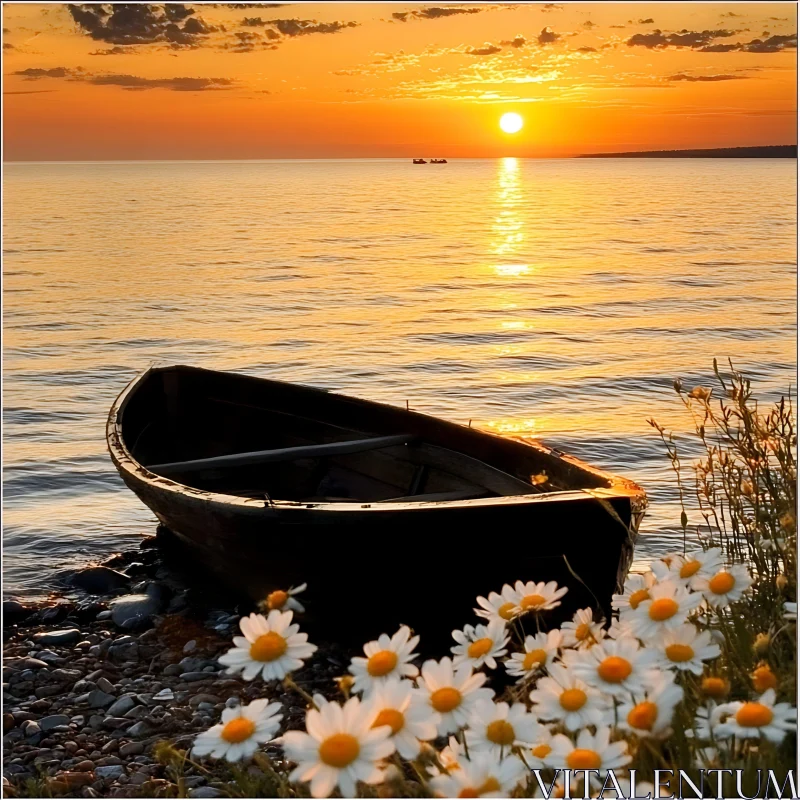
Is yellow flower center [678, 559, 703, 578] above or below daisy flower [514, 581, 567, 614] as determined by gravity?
above

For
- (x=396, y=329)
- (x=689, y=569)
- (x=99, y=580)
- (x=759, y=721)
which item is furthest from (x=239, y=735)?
(x=396, y=329)

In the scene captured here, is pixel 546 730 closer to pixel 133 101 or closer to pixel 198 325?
pixel 133 101

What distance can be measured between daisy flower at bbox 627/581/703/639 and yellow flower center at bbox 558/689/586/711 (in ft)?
0.74

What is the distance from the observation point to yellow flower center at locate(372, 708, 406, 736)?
183cm

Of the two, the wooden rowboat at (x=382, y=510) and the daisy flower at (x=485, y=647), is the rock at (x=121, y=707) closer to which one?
the wooden rowboat at (x=382, y=510)

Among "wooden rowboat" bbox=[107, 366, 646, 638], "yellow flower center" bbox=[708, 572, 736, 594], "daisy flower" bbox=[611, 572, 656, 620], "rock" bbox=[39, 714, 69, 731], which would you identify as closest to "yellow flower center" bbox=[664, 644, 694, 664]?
"daisy flower" bbox=[611, 572, 656, 620]

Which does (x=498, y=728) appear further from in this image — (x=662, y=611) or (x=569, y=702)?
(x=662, y=611)

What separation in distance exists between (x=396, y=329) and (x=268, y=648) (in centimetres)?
2348

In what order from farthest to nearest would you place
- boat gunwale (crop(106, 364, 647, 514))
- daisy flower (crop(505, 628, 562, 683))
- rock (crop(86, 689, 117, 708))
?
rock (crop(86, 689, 117, 708))
boat gunwale (crop(106, 364, 647, 514))
daisy flower (crop(505, 628, 562, 683))

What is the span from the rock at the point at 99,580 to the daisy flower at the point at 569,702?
809cm

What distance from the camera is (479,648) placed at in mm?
2291

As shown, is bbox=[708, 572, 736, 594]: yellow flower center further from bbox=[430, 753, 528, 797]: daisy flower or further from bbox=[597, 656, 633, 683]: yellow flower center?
bbox=[430, 753, 528, 797]: daisy flower

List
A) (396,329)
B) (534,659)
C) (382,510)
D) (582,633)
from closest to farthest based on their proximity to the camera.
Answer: (534,659)
(582,633)
(382,510)
(396,329)

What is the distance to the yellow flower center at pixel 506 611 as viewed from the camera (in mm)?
2410
